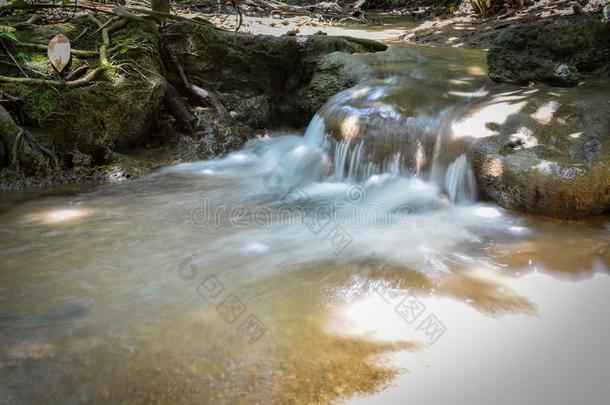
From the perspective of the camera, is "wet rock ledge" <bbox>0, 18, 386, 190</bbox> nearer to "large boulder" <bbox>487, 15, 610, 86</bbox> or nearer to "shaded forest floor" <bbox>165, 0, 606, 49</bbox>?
"shaded forest floor" <bbox>165, 0, 606, 49</bbox>

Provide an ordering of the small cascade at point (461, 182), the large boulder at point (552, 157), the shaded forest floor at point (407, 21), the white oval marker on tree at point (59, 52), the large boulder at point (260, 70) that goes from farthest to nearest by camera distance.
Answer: the shaded forest floor at point (407, 21) → the large boulder at point (260, 70) → the white oval marker on tree at point (59, 52) → the small cascade at point (461, 182) → the large boulder at point (552, 157)

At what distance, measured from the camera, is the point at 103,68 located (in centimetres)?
560

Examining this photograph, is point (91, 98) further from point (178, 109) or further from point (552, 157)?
point (552, 157)

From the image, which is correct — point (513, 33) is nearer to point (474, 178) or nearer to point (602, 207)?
point (474, 178)

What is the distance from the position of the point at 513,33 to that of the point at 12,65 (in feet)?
19.3

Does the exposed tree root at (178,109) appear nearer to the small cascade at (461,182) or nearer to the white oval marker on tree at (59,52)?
the white oval marker on tree at (59,52)

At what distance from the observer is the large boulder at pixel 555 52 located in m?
5.23

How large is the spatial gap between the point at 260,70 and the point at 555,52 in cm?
408

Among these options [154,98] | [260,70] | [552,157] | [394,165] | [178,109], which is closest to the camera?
[552,157]

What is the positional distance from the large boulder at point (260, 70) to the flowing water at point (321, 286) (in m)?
1.80

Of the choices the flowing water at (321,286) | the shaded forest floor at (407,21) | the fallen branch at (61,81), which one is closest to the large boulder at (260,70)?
the fallen branch at (61,81)

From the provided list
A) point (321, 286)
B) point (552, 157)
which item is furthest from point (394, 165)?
point (321, 286)

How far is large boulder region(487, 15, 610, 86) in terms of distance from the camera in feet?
17.2

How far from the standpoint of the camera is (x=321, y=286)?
3164mm
